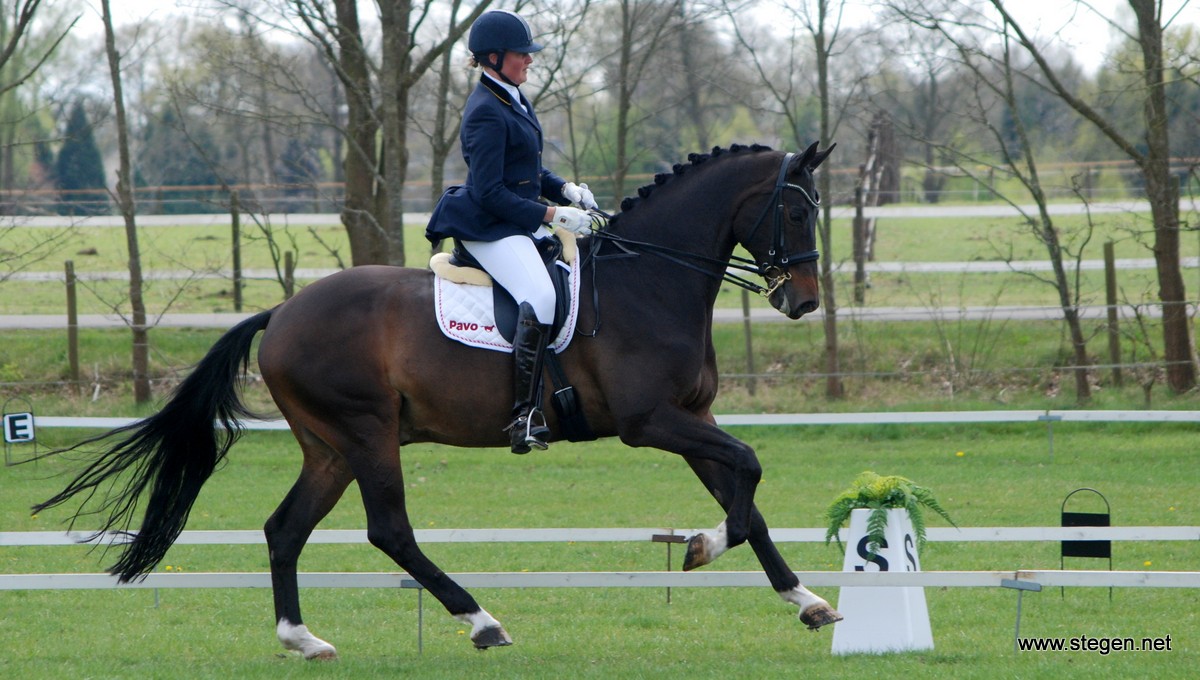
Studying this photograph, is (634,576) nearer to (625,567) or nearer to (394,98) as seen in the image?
(625,567)

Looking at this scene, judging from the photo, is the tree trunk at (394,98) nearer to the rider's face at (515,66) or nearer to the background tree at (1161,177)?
the background tree at (1161,177)

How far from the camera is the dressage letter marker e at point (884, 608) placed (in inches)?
209

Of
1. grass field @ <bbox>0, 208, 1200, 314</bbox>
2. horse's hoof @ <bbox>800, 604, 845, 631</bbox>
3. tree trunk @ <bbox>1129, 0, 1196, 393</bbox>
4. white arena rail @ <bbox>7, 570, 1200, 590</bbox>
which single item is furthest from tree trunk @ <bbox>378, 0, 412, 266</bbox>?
horse's hoof @ <bbox>800, 604, 845, 631</bbox>

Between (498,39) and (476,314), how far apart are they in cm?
128

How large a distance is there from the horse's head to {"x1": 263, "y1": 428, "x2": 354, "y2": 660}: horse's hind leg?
2316 mm

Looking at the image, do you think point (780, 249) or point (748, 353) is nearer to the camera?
point (780, 249)

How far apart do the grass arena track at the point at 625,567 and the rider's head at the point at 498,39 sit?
277 centimetres

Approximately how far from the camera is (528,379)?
5.37 meters

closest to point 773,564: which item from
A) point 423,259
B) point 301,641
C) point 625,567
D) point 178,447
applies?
point 301,641

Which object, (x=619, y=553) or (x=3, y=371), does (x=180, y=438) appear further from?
(x=3, y=371)

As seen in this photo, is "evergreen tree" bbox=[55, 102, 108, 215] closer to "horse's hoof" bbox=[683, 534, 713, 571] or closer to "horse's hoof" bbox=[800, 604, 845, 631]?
"horse's hoof" bbox=[683, 534, 713, 571]

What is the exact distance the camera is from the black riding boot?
5.32 meters

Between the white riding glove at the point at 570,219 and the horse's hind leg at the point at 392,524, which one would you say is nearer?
the white riding glove at the point at 570,219
